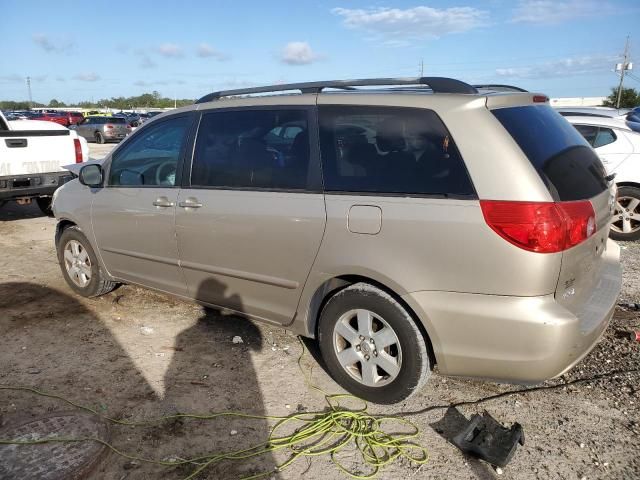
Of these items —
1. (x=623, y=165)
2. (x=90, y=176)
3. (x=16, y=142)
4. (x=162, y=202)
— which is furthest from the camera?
(x=16, y=142)

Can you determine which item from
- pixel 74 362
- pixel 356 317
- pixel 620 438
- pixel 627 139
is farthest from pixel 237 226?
pixel 627 139

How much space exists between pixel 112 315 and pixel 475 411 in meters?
3.21

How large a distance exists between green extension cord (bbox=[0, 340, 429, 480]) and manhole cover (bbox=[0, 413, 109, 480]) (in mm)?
45

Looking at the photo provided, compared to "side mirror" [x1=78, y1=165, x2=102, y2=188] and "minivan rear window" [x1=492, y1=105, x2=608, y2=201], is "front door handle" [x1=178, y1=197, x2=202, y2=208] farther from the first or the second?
"minivan rear window" [x1=492, y1=105, x2=608, y2=201]

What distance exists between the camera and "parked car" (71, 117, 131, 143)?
92.1 ft

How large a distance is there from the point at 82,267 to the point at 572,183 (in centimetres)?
432

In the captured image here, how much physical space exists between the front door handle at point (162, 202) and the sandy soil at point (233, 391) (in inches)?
42.5

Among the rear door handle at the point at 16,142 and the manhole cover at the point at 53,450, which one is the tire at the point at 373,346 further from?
the rear door handle at the point at 16,142

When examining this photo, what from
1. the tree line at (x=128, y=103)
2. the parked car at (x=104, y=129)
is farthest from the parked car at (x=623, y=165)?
the tree line at (x=128, y=103)

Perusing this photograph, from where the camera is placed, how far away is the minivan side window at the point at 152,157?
407cm

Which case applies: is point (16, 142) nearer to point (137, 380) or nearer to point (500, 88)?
point (137, 380)

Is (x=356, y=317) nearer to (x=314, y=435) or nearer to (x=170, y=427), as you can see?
(x=314, y=435)

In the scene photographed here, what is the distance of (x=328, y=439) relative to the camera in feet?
9.62

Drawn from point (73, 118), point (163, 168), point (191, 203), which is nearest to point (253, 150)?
point (191, 203)
